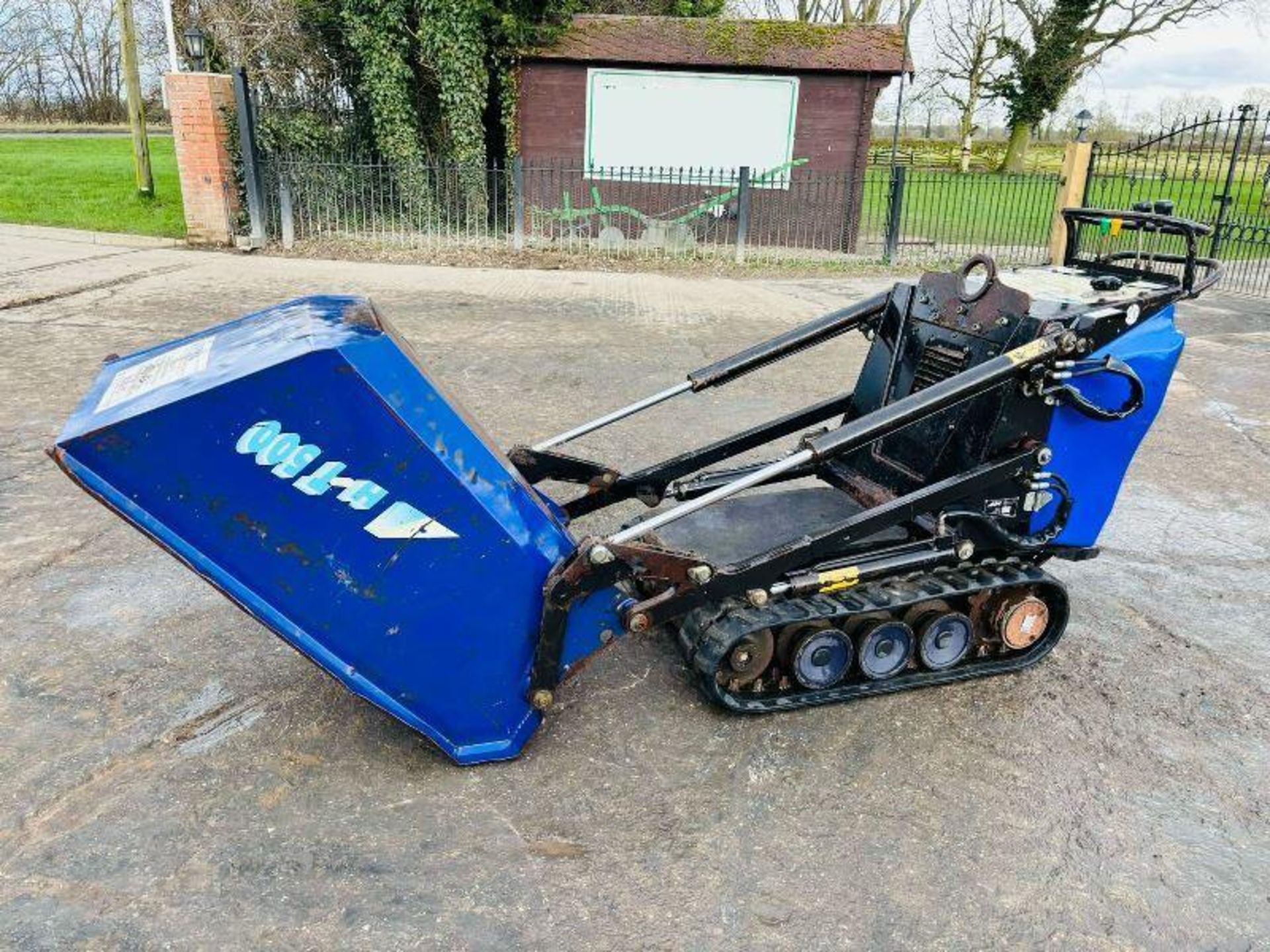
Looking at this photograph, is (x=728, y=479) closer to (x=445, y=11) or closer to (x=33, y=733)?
(x=33, y=733)

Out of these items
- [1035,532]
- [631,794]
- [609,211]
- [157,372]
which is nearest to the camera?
[157,372]

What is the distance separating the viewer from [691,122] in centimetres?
1522

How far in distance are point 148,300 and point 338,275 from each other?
8.48ft

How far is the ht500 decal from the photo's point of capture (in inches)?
96.8

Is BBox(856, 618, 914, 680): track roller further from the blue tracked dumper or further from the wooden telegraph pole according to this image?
the wooden telegraph pole

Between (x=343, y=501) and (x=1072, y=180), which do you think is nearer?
(x=343, y=501)

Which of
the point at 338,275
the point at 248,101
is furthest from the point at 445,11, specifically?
the point at 338,275

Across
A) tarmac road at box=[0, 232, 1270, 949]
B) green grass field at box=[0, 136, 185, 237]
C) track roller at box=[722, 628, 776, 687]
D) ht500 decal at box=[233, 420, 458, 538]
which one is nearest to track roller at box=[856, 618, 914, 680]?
tarmac road at box=[0, 232, 1270, 949]

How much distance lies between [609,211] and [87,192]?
9.67m

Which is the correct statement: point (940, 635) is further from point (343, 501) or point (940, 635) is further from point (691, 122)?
point (691, 122)

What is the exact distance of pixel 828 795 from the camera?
114 inches

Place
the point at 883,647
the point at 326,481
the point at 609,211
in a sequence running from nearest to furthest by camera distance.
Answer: the point at 326,481, the point at 883,647, the point at 609,211

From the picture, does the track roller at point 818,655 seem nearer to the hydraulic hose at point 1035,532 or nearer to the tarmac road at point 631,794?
the tarmac road at point 631,794

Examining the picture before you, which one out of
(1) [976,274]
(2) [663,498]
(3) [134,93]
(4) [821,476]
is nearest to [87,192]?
(3) [134,93]
